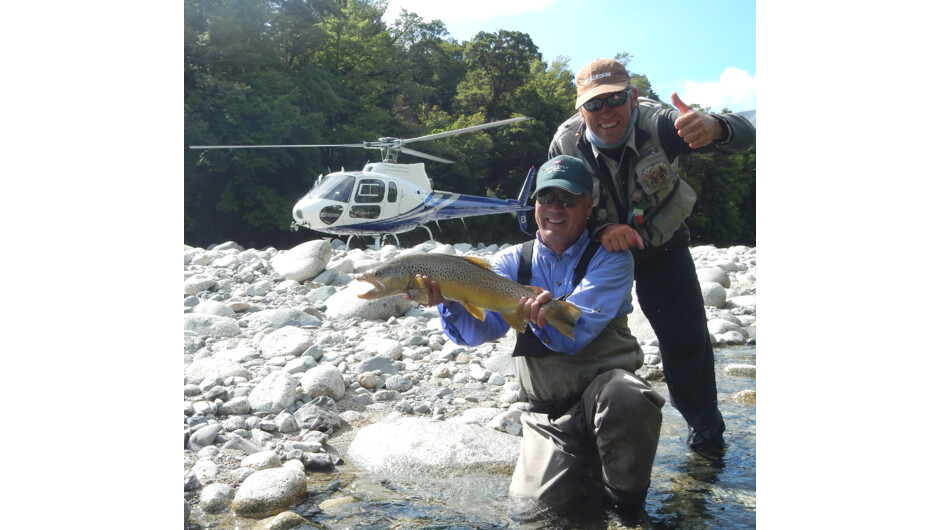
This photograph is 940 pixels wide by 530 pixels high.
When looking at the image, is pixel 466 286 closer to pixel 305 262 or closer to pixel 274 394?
pixel 274 394

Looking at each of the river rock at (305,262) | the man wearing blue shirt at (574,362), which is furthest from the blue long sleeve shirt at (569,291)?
the river rock at (305,262)

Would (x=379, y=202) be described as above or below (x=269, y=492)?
above

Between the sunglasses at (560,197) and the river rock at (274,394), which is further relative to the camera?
the river rock at (274,394)

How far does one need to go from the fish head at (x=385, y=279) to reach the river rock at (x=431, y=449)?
123 centimetres

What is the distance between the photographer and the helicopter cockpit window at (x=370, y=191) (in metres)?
18.7

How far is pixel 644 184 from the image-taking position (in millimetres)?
3340

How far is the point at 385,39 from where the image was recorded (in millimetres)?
35812

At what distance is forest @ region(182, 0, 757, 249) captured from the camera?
1677cm

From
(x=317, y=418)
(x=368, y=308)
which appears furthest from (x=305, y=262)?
(x=317, y=418)

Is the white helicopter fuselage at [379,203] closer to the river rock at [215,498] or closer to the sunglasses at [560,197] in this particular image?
the sunglasses at [560,197]

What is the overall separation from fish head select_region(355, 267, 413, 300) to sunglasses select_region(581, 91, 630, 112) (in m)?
1.18

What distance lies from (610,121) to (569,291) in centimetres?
85
